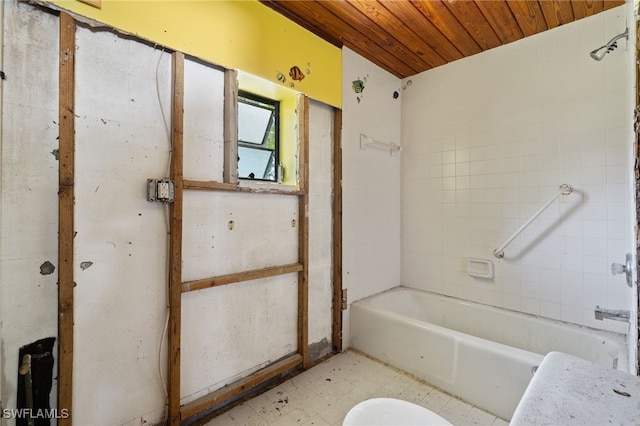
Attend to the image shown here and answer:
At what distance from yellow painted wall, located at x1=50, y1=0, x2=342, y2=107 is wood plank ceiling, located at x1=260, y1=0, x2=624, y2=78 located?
0.14 m

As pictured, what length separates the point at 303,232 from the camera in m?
2.09

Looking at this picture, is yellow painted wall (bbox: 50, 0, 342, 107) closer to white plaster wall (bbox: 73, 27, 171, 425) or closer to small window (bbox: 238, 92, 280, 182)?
white plaster wall (bbox: 73, 27, 171, 425)

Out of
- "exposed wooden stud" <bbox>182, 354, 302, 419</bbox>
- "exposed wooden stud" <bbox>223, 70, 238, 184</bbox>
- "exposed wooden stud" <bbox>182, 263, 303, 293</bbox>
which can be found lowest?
"exposed wooden stud" <bbox>182, 354, 302, 419</bbox>

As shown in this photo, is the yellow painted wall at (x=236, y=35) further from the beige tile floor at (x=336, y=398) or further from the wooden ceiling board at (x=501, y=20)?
the beige tile floor at (x=336, y=398)

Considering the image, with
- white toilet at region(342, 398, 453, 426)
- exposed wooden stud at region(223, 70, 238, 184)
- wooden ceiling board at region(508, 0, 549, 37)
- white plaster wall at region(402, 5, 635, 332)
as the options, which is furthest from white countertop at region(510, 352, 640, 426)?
wooden ceiling board at region(508, 0, 549, 37)

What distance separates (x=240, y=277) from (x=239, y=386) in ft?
2.20

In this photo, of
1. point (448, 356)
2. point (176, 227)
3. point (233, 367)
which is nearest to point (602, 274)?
point (448, 356)

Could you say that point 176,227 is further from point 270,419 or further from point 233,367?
point 270,419

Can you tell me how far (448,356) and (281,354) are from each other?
1133 millimetres

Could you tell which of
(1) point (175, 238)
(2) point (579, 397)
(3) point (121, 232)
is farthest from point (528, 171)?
(3) point (121, 232)

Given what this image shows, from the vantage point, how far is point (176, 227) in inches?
57.8

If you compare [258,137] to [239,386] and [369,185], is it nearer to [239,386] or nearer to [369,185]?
[369,185]

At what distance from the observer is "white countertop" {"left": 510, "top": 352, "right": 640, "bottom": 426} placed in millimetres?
534

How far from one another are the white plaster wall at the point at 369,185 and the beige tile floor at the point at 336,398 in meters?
0.40
